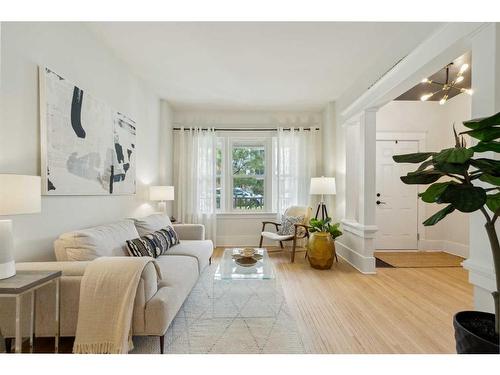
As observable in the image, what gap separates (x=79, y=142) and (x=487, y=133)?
2857mm

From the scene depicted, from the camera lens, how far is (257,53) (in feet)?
9.80

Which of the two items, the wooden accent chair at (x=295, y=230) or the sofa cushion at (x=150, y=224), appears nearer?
the sofa cushion at (x=150, y=224)

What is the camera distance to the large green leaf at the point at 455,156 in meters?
1.06

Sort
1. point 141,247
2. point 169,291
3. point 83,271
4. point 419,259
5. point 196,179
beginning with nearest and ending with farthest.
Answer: point 83,271 < point 169,291 < point 141,247 < point 419,259 < point 196,179

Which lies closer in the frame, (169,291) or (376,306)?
(169,291)

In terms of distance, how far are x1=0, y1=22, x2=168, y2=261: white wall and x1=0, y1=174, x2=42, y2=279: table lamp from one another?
0.40 meters

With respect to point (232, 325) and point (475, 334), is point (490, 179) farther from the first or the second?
point (232, 325)

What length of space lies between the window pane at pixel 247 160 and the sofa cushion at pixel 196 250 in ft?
6.85

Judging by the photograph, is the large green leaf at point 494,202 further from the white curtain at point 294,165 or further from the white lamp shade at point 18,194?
the white curtain at point 294,165

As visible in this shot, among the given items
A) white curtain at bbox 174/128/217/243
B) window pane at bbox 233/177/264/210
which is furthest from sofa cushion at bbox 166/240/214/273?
window pane at bbox 233/177/264/210

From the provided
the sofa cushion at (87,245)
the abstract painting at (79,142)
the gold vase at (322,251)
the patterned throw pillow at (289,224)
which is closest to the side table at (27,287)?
the sofa cushion at (87,245)

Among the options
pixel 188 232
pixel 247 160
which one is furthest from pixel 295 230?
pixel 247 160

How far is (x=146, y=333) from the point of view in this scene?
1732 mm
